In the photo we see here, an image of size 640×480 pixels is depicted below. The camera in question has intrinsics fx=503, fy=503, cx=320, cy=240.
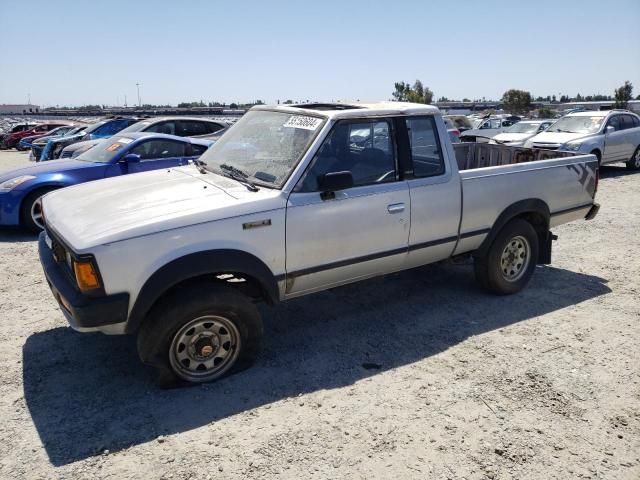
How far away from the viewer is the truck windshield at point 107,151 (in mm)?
8086

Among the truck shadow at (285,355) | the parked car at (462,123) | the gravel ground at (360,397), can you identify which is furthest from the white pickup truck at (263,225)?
the parked car at (462,123)

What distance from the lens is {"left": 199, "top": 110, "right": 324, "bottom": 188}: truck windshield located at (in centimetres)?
383

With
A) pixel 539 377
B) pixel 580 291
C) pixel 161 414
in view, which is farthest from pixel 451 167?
pixel 161 414

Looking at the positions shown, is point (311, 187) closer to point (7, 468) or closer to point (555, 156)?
point (7, 468)

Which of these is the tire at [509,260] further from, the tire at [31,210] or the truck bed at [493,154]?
the tire at [31,210]

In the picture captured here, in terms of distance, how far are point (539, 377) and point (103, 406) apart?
309 cm

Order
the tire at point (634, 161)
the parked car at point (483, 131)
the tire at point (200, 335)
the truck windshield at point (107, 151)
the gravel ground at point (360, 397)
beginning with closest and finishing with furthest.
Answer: the gravel ground at point (360, 397) < the tire at point (200, 335) < the truck windshield at point (107, 151) < the tire at point (634, 161) < the parked car at point (483, 131)

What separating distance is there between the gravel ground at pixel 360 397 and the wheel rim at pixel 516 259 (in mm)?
257

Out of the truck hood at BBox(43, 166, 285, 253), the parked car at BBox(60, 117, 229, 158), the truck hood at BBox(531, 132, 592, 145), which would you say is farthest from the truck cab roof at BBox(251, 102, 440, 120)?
the truck hood at BBox(531, 132, 592, 145)

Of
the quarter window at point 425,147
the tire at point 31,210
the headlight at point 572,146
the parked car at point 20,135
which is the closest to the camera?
the quarter window at point 425,147

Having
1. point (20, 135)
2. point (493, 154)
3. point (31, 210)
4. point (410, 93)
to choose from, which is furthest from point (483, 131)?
point (410, 93)

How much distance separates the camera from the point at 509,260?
17.1 feet

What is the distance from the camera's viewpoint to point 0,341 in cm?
422

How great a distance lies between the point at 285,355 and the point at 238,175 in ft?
4.89
